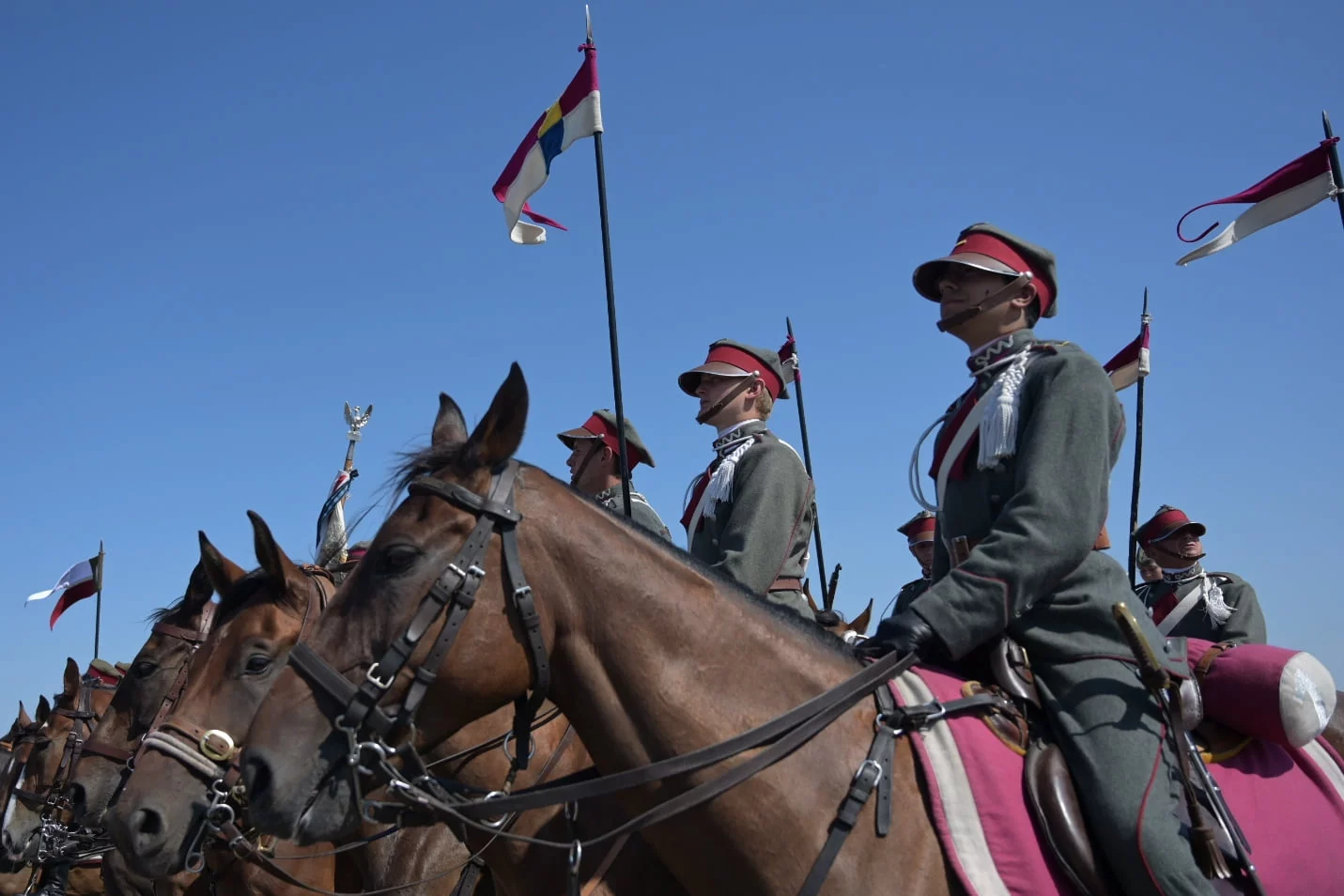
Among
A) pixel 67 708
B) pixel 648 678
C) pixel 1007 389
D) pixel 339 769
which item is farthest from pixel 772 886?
pixel 67 708

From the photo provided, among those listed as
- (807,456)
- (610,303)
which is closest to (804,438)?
(807,456)

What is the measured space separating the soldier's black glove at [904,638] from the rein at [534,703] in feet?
0.17

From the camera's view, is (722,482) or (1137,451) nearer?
(722,482)

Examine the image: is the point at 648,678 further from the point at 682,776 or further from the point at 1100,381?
the point at 1100,381

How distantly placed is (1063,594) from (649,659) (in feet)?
4.51

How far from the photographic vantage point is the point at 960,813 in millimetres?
3209

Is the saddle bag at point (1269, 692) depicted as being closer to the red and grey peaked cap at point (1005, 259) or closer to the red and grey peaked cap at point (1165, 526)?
the red and grey peaked cap at point (1005, 259)

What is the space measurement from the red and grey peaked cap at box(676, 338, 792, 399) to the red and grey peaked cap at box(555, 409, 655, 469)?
6.45 feet

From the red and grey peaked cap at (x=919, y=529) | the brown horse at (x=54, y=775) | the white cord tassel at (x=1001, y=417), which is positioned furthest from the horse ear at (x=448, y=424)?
the red and grey peaked cap at (x=919, y=529)

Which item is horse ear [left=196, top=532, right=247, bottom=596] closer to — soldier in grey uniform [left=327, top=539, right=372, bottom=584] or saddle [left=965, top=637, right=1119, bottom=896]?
soldier in grey uniform [left=327, top=539, right=372, bottom=584]

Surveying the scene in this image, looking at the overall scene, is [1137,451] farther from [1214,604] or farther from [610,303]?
[610,303]

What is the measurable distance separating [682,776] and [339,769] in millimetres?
989

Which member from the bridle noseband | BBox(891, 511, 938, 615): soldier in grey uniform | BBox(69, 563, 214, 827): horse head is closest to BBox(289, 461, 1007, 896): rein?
the bridle noseband

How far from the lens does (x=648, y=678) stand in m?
3.34
